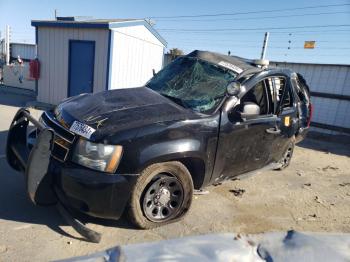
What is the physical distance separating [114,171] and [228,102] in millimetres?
1602

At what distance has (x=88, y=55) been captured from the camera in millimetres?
10102

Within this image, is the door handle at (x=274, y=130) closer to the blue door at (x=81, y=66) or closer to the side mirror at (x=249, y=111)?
the side mirror at (x=249, y=111)

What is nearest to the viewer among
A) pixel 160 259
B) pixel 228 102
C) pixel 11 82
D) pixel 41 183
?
pixel 160 259

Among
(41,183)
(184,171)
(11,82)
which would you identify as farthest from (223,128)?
(11,82)

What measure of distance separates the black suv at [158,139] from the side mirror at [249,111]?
12 mm

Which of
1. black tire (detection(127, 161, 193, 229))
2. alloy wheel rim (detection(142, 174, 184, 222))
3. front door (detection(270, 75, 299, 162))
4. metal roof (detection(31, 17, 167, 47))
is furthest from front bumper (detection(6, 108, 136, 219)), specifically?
metal roof (detection(31, 17, 167, 47))

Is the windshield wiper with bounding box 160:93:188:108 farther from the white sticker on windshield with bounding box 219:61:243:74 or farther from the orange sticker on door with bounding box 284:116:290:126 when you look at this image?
the orange sticker on door with bounding box 284:116:290:126

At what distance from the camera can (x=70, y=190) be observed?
2988 mm

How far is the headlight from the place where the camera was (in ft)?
9.72

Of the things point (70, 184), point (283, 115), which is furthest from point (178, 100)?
point (283, 115)

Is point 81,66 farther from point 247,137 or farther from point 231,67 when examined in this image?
point 247,137

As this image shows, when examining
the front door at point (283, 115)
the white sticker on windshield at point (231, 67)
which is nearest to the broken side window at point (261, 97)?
the front door at point (283, 115)

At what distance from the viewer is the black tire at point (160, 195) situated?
3199mm

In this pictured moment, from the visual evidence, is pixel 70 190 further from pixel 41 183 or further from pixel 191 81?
pixel 191 81
